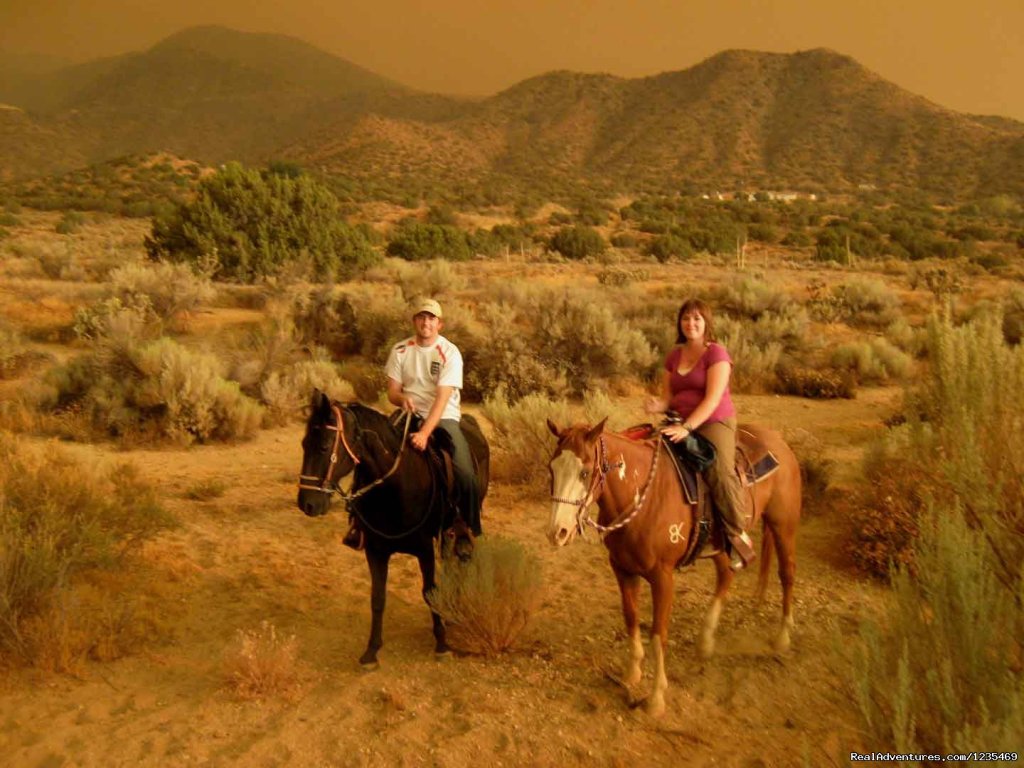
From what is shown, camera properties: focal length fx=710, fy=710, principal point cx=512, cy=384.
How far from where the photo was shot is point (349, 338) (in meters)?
15.7

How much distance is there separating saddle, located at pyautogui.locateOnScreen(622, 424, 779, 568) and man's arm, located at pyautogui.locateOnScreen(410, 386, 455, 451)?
1.23m

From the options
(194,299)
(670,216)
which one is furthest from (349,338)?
(670,216)

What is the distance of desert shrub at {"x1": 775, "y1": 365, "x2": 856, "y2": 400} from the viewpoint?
13586 mm

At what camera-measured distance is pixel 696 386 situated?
4.66 meters

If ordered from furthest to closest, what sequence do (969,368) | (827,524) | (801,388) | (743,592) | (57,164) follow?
Answer: (57,164)
(801,388)
(827,524)
(743,592)
(969,368)

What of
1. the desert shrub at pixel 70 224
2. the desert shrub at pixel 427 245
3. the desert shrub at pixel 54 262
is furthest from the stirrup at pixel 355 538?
the desert shrub at pixel 70 224

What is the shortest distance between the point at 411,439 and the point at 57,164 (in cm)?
8912

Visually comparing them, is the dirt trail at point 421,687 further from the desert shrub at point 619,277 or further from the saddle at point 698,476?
the desert shrub at point 619,277

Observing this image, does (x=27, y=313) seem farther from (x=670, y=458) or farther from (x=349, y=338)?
(x=670, y=458)

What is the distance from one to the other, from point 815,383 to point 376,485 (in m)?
11.5

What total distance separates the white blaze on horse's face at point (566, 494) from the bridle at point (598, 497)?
Answer: 2 cm

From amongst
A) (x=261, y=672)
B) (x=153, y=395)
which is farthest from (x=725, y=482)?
(x=153, y=395)

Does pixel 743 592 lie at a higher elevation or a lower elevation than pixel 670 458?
lower

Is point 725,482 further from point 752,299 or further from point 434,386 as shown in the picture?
point 752,299
